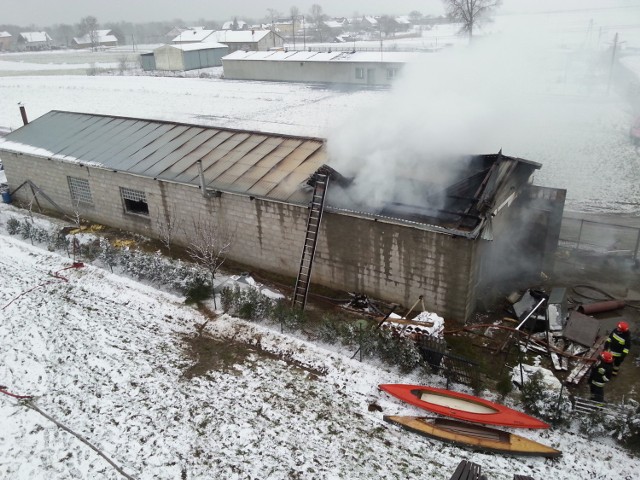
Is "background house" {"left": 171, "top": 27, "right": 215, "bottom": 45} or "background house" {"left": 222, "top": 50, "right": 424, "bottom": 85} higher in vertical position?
"background house" {"left": 171, "top": 27, "right": 215, "bottom": 45}

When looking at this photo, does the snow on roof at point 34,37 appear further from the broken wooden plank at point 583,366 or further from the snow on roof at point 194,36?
the broken wooden plank at point 583,366

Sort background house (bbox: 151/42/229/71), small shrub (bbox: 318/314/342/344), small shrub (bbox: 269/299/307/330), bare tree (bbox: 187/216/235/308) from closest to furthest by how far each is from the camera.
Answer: small shrub (bbox: 318/314/342/344) → small shrub (bbox: 269/299/307/330) → bare tree (bbox: 187/216/235/308) → background house (bbox: 151/42/229/71)

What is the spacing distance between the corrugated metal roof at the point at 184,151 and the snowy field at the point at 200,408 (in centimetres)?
469

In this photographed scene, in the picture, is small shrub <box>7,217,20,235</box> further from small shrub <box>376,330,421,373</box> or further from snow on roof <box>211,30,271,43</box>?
snow on roof <box>211,30,271,43</box>

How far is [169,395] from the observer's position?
34.6ft

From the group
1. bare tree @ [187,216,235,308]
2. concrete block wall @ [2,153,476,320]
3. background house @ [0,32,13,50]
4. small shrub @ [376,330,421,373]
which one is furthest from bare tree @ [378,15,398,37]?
small shrub @ [376,330,421,373]

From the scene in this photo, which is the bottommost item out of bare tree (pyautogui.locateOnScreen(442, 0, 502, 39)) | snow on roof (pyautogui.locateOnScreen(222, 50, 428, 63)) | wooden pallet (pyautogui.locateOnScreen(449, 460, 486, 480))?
wooden pallet (pyautogui.locateOnScreen(449, 460, 486, 480))

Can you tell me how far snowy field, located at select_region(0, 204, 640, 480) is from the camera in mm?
8781

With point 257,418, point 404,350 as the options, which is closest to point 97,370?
point 257,418

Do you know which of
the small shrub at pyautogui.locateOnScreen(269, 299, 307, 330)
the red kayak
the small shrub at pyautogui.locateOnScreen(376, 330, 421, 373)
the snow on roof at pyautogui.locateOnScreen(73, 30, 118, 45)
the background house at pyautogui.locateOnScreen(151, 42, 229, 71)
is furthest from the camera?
the snow on roof at pyautogui.locateOnScreen(73, 30, 118, 45)

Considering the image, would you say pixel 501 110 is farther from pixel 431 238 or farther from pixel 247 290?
pixel 247 290

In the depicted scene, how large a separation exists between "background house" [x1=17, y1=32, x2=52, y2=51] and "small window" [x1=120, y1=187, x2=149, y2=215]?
153135 mm

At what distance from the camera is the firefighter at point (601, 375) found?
960 centimetres

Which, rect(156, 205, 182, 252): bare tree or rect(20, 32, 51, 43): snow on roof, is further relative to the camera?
rect(20, 32, 51, 43): snow on roof
